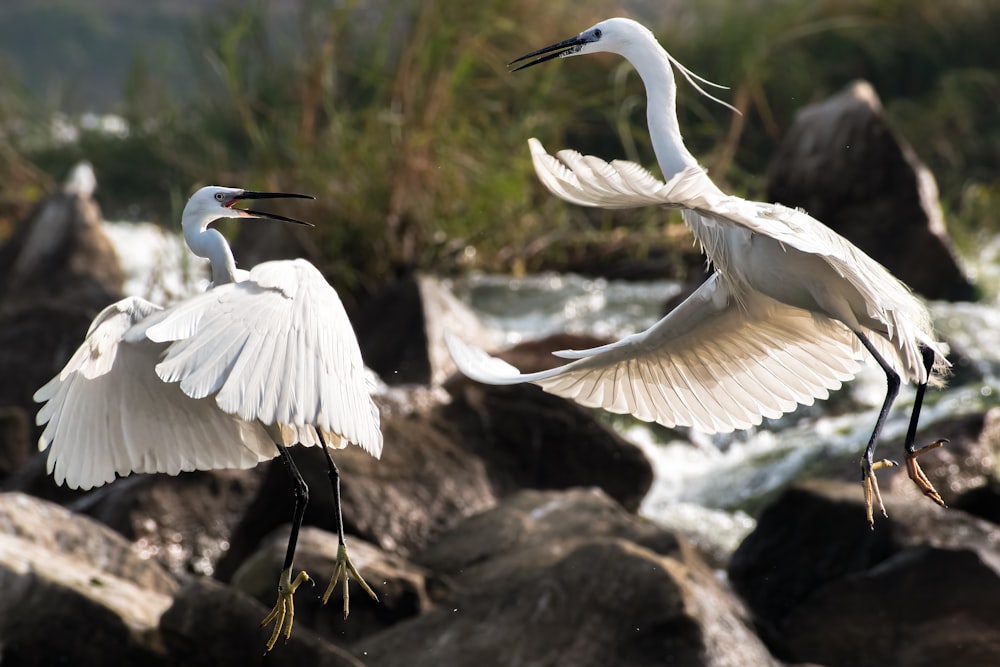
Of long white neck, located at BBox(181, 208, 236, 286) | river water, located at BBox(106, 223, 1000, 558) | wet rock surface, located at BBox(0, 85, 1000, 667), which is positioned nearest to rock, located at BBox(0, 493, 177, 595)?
wet rock surface, located at BBox(0, 85, 1000, 667)

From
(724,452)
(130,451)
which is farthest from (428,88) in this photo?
(130,451)

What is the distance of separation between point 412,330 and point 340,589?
9.51 ft

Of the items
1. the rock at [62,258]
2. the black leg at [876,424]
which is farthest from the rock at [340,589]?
the rock at [62,258]

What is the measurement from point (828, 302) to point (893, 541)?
5.16 ft

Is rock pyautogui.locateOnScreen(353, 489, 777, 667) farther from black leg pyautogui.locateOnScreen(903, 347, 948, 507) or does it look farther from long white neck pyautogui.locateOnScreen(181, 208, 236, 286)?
long white neck pyautogui.locateOnScreen(181, 208, 236, 286)

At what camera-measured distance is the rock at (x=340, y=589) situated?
519cm

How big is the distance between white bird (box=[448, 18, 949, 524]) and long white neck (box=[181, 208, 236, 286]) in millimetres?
747

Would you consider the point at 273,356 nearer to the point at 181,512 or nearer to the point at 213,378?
the point at 213,378

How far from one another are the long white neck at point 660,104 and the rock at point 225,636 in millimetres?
1827

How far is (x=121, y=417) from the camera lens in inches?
173

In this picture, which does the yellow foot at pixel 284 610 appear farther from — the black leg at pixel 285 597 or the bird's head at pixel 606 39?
the bird's head at pixel 606 39

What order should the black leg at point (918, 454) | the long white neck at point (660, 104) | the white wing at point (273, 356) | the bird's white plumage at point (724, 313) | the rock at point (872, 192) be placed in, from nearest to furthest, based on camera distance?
1. the bird's white plumage at point (724, 313)
2. the white wing at point (273, 356)
3. the long white neck at point (660, 104)
4. the black leg at point (918, 454)
5. the rock at point (872, 192)

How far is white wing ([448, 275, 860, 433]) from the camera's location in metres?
4.66

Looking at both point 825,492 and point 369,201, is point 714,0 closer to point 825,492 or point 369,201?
point 369,201
